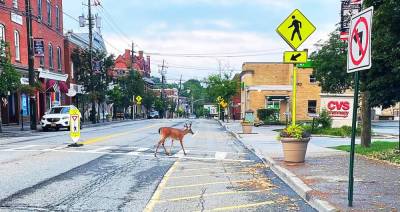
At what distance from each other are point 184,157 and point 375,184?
6957mm

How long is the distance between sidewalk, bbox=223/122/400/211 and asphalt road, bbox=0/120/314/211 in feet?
0.92

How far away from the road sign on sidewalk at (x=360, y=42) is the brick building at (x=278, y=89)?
43.9 m

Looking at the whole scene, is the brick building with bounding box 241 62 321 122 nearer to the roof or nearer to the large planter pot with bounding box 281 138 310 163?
the roof

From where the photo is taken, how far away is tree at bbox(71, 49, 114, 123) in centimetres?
4600

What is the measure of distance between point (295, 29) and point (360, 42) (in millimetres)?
5871

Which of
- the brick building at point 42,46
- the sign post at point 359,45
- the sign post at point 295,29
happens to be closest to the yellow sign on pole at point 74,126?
the sign post at point 295,29

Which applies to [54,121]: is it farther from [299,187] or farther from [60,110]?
[299,187]

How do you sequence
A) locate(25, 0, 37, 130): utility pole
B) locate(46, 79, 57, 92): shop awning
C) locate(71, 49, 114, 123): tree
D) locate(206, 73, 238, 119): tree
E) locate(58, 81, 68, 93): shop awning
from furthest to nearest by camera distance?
locate(206, 73, 238, 119): tree → locate(71, 49, 114, 123): tree → locate(58, 81, 68, 93): shop awning → locate(46, 79, 57, 92): shop awning → locate(25, 0, 37, 130): utility pole

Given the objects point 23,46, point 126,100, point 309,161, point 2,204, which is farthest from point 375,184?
point 126,100

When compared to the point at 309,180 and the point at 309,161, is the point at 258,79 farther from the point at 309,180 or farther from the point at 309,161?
the point at 309,180

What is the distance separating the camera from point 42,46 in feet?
107

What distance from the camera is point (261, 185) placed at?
936 centimetres

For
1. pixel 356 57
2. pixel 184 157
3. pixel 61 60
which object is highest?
pixel 61 60

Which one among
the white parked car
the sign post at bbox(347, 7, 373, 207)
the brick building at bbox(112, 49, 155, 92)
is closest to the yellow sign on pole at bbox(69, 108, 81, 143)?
the sign post at bbox(347, 7, 373, 207)
